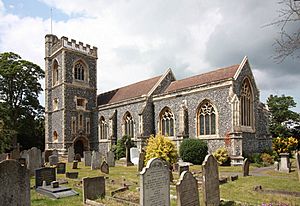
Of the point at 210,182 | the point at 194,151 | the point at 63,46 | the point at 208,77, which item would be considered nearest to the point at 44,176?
the point at 210,182

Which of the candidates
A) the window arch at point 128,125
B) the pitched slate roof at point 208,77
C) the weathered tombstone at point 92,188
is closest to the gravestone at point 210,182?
the weathered tombstone at point 92,188

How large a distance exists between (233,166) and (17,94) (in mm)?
26948

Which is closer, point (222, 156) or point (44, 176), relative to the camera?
point (44, 176)

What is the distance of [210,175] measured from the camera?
7938 millimetres

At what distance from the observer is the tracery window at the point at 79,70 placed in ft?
104

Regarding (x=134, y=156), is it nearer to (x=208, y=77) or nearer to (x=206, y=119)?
(x=206, y=119)

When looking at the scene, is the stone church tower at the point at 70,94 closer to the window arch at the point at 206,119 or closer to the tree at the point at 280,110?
the window arch at the point at 206,119

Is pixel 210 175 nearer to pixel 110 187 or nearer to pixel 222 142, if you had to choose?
pixel 110 187

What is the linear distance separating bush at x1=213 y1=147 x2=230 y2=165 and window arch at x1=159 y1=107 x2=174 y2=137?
5759 millimetres

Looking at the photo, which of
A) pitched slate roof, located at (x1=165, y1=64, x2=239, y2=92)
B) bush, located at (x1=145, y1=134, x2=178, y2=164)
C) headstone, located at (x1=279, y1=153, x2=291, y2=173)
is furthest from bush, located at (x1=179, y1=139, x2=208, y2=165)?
bush, located at (x1=145, y1=134, x2=178, y2=164)

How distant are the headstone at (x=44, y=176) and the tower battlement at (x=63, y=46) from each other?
22.1 meters

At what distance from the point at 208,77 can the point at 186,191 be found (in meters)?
17.6

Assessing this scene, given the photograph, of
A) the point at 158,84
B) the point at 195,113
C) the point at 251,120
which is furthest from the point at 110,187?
the point at 158,84

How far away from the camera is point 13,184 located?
218 inches
